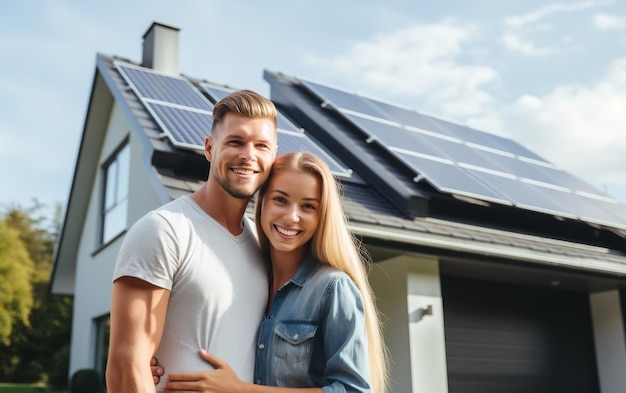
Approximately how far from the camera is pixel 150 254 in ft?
7.83

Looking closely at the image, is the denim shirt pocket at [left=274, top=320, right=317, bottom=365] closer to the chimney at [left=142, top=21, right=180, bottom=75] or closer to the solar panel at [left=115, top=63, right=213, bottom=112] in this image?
the solar panel at [left=115, top=63, right=213, bottom=112]

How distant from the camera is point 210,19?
1004cm

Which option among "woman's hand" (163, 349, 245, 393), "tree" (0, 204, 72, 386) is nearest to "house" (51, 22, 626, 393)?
"woman's hand" (163, 349, 245, 393)

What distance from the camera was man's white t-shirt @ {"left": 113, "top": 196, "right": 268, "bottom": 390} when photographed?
240 cm

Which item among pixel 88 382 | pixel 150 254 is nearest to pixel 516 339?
pixel 88 382

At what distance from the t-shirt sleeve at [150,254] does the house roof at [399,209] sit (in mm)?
3508

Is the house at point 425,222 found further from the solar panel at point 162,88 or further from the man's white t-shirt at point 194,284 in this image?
the man's white t-shirt at point 194,284

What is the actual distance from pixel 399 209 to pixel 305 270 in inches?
199

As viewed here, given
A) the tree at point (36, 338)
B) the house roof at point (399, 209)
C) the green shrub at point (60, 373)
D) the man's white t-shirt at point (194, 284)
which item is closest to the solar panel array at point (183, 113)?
the house roof at point (399, 209)

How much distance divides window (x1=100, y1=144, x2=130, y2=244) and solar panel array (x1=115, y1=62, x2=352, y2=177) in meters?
1.39

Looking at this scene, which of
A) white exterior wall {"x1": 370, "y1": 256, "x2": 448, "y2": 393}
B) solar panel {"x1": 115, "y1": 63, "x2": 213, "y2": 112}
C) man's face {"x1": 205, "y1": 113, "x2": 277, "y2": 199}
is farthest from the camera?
solar panel {"x1": 115, "y1": 63, "x2": 213, "y2": 112}

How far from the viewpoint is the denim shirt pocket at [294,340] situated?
102 inches

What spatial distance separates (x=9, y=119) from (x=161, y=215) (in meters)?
42.1

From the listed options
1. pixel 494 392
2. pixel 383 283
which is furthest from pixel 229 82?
pixel 494 392
